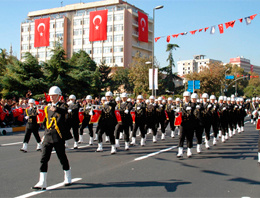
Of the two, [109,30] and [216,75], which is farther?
[109,30]

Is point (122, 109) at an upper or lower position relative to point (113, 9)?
lower

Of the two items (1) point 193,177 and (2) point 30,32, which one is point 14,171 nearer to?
(1) point 193,177

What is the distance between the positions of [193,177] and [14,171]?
15.0 feet

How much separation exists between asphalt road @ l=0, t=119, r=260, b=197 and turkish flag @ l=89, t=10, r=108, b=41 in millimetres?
53228

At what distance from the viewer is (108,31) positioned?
248ft

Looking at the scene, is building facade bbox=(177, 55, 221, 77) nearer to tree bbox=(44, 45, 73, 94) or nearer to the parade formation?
tree bbox=(44, 45, 73, 94)

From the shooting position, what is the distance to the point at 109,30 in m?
75.6

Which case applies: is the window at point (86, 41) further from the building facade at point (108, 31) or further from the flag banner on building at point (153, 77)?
the flag banner on building at point (153, 77)

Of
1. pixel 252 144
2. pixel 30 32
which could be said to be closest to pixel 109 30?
pixel 30 32

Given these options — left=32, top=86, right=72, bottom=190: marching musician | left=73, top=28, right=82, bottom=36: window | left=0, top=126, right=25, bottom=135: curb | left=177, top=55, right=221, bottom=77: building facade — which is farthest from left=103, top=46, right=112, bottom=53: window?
left=177, top=55, right=221, bottom=77: building facade

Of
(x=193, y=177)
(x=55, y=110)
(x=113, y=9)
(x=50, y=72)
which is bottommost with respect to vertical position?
(x=193, y=177)

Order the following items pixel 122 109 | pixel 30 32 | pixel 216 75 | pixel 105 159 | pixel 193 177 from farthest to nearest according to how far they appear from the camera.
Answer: pixel 30 32 < pixel 216 75 < pixel 122 109 < pixel 105 159 < pixel 193 177

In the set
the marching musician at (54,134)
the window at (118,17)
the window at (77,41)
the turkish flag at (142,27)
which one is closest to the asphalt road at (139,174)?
the marching musician at (54,134)

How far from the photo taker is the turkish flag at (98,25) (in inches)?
2432
